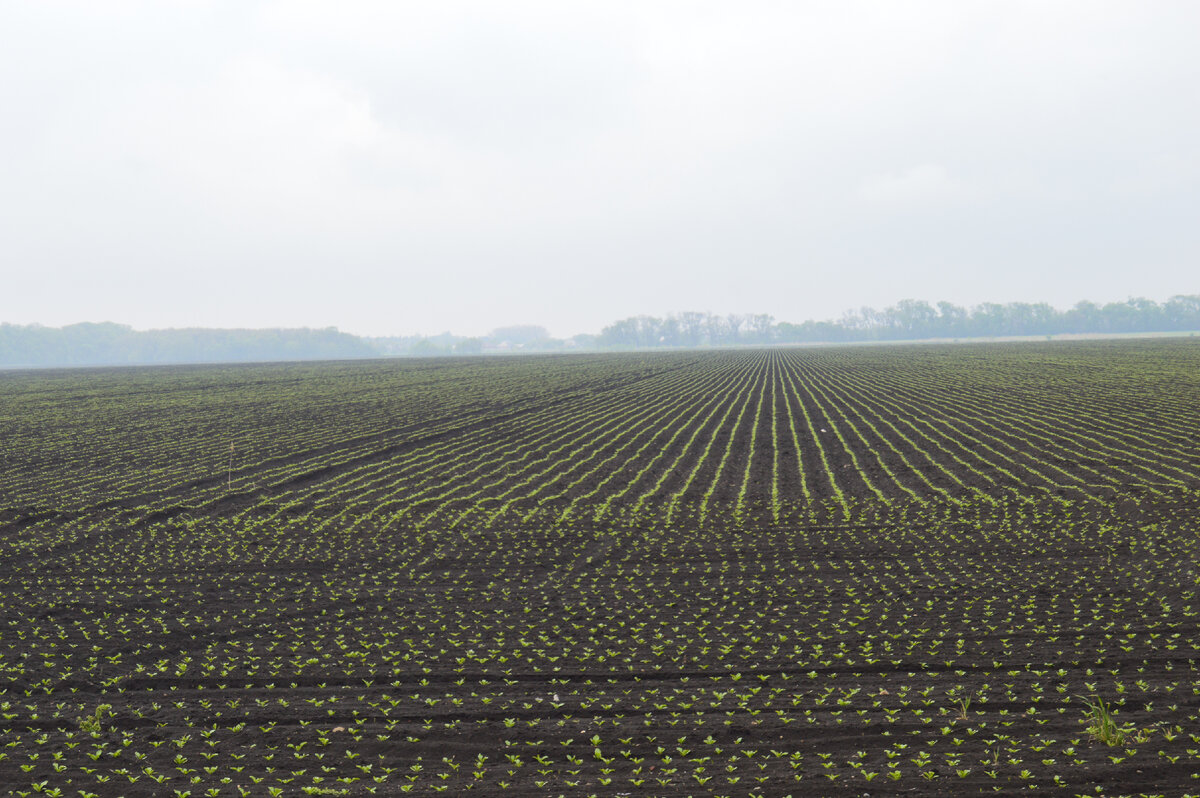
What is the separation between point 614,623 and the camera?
8930mm

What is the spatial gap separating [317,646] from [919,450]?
16.8 metres

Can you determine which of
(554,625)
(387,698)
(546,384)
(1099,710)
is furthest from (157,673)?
(546,384)

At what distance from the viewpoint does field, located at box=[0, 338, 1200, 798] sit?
6.08m

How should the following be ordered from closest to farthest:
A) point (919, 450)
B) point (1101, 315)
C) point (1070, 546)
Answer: point (1070, 546) < point (919, 450) < point (1101, 315)

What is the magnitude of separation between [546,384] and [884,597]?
42191mm

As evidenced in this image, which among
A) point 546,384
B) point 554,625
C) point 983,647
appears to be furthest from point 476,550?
point 546,384

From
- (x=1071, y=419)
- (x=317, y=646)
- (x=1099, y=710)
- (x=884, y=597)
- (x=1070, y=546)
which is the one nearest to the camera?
(x=1099, y=710)

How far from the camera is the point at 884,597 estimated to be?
9438 millimetres

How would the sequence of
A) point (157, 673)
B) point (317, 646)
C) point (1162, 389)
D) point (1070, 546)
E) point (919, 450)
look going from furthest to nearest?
point (1162, 389) < point (919, 450) < point (1070, 546) < point (317, 646) < point (157, 673)

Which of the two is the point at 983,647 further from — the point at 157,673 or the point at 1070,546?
the point at 157,673

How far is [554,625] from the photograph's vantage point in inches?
351

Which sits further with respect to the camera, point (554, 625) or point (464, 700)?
point (554, 625)

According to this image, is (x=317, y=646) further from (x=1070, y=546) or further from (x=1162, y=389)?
(x=1162, y=389)

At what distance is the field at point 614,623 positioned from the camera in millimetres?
6078
